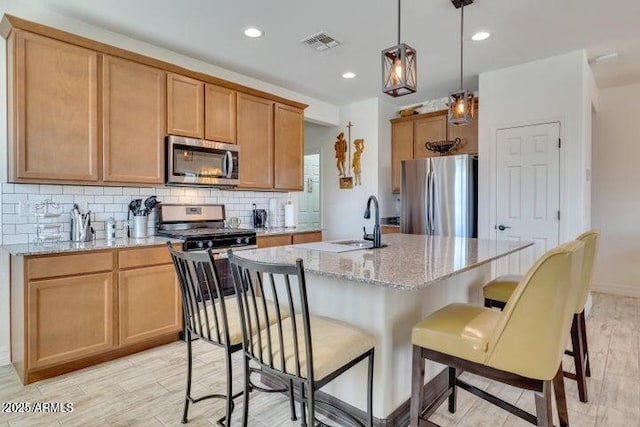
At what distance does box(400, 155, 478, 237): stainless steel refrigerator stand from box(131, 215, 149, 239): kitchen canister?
2969mm

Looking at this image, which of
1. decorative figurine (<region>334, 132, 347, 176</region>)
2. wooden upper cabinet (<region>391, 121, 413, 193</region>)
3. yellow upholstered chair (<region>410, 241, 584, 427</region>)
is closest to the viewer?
yellow upholstered chair (<region>410, 241, 584, 427</region>)

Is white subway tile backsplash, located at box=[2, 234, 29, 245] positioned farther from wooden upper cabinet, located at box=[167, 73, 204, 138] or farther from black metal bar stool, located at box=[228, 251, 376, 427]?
black metal bar stool, located at box=[228, 251, 376, 427]

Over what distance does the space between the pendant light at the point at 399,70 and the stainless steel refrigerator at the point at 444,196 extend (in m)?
2.36

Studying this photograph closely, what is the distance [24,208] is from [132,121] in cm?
104

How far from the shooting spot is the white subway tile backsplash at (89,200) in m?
2.71

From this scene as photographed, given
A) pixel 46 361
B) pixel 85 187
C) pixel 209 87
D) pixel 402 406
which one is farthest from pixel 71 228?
pixel 402 406

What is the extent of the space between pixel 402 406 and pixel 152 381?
1.66 meters

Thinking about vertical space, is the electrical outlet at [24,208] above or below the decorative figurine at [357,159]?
below

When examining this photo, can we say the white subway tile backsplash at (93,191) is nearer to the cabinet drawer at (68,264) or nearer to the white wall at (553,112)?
the cabinet drawer at (68,264)

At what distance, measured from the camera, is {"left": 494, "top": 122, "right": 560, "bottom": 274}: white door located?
3.59m

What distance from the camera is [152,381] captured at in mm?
2426

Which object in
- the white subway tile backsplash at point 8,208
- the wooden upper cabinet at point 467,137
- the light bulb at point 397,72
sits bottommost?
the white subway tile backsplash at point 8,208

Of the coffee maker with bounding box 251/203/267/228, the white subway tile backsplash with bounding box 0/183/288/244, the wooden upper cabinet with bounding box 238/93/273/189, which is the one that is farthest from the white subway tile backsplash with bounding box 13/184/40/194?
the coffee maker with bounding box 251/203/267/228

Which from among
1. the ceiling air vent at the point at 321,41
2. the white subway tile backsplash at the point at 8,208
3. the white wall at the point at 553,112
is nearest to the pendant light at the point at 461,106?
the ceiling air vent at the point at 321,41
